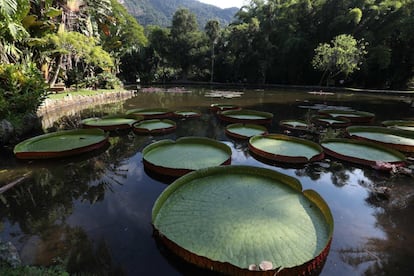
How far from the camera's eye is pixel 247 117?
346 inches

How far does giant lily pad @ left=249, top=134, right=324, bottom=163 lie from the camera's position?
4816 millimetres

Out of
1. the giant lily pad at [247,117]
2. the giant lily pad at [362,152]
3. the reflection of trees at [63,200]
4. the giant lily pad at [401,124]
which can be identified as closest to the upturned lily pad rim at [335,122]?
the giant lily pad at [401,124]

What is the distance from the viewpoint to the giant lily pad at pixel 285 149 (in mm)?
4816

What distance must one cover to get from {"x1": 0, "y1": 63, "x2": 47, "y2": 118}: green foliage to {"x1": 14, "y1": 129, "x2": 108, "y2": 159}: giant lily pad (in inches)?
76.4

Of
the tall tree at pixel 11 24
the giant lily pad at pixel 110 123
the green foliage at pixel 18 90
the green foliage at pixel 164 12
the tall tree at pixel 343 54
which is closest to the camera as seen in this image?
the tall tree at pixel 11 24

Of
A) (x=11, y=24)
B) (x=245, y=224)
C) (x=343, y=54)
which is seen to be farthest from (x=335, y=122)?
(x=343, y=54)

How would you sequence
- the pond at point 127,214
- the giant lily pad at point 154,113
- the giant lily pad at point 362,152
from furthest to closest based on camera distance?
the giant lily pad at point 154,113
the giant lily pad at point 362,152
the pond at point 127,214

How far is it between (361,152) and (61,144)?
22.2 ft

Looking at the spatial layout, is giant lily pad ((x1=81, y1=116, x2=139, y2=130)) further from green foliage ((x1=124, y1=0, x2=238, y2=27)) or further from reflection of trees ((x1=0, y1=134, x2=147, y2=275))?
green foliage ((x1=124, y1=0, x2=238, y2=27))

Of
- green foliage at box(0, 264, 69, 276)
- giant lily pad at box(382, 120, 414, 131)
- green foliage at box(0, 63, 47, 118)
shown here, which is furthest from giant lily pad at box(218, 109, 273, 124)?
green foliage at box(0, 264, 69, 276)

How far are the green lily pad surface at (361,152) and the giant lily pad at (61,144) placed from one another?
5.43 metres

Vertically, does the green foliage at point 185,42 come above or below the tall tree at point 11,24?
above

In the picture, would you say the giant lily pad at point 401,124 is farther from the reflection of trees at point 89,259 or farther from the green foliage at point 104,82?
the green foliage at point 104,82

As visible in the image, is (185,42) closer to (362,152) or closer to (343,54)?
(343,54)
